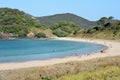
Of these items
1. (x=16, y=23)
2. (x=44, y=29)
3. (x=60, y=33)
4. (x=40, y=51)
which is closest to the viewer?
(x=40, y=51)

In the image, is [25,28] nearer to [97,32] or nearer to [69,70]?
[97,32]

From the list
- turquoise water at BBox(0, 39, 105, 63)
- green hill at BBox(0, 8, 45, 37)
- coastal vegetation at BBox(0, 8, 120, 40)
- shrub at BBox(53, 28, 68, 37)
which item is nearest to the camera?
turquoise water at BBox(0, 39, 105, 63)

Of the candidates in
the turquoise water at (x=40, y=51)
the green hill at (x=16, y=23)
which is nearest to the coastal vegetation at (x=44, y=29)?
the green hill at (x=16, y=23)

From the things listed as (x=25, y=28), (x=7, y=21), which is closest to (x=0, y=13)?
(x=7, y=21)

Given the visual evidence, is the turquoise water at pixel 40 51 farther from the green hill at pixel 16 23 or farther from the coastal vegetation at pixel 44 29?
the green hill at pixel 16 23

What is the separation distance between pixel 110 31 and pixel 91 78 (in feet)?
378

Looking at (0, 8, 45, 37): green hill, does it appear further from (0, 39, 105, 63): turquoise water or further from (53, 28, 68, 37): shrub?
(0, 39, 105, 63): turquoise water

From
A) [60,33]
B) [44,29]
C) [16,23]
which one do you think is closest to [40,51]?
[60,33]

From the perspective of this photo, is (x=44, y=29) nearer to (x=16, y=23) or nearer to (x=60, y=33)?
(x=60, y=33)

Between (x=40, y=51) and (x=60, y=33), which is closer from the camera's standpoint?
(x=40, y=51)

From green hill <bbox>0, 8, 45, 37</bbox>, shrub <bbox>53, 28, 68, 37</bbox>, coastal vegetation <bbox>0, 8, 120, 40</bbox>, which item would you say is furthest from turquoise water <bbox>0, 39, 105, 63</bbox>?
green hill <bbox>0, 8, 45, 37</bbox>

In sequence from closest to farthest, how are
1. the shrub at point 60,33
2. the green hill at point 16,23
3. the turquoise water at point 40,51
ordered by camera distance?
the turquoise water at point 40,51 < the shrub at point 60,33 < the green hill at point 16,23

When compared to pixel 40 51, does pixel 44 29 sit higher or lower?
higher

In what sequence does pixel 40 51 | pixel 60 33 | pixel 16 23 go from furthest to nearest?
1. pixel 16 23
2. pixel 60 33
3. pixel 40 51
